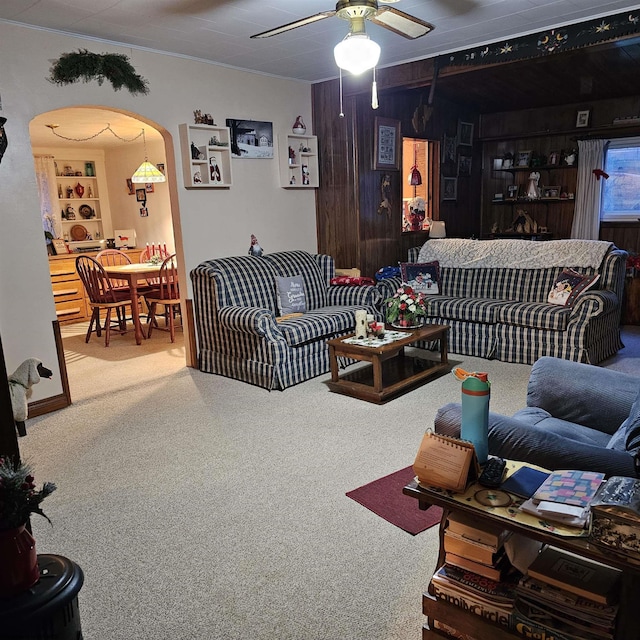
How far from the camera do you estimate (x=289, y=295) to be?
4.77 m

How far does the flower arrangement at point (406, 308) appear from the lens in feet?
13.6

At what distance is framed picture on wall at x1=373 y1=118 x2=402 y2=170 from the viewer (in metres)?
5.48

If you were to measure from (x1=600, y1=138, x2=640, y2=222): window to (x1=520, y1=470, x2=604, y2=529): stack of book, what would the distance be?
20.5ft

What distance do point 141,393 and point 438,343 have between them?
266cm

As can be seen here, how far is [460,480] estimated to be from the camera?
4.62 ft

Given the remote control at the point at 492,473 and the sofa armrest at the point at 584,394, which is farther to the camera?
the sofa armrest at the point at 584,394

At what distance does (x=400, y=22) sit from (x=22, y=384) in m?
2.98

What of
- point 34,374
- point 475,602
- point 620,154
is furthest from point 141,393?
point 620,154

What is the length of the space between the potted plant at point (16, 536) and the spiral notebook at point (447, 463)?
3.37 ft

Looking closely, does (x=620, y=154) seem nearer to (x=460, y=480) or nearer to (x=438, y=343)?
(x=438, y=343)

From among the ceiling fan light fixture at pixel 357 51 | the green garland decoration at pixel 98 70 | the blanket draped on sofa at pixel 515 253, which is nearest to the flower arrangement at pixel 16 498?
the ceiling fan light fixture at pixel 357 51

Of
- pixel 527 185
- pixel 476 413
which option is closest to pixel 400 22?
pixel 476 413

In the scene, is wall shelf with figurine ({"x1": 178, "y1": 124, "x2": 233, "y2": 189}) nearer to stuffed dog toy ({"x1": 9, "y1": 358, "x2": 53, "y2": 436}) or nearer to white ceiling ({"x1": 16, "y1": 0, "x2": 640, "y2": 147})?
white ceiling ({"x1": 16, "y1": 0, "x2": 640, "y2": 147})

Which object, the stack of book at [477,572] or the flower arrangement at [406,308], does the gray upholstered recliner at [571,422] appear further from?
the flower arrangement at [406,308]
